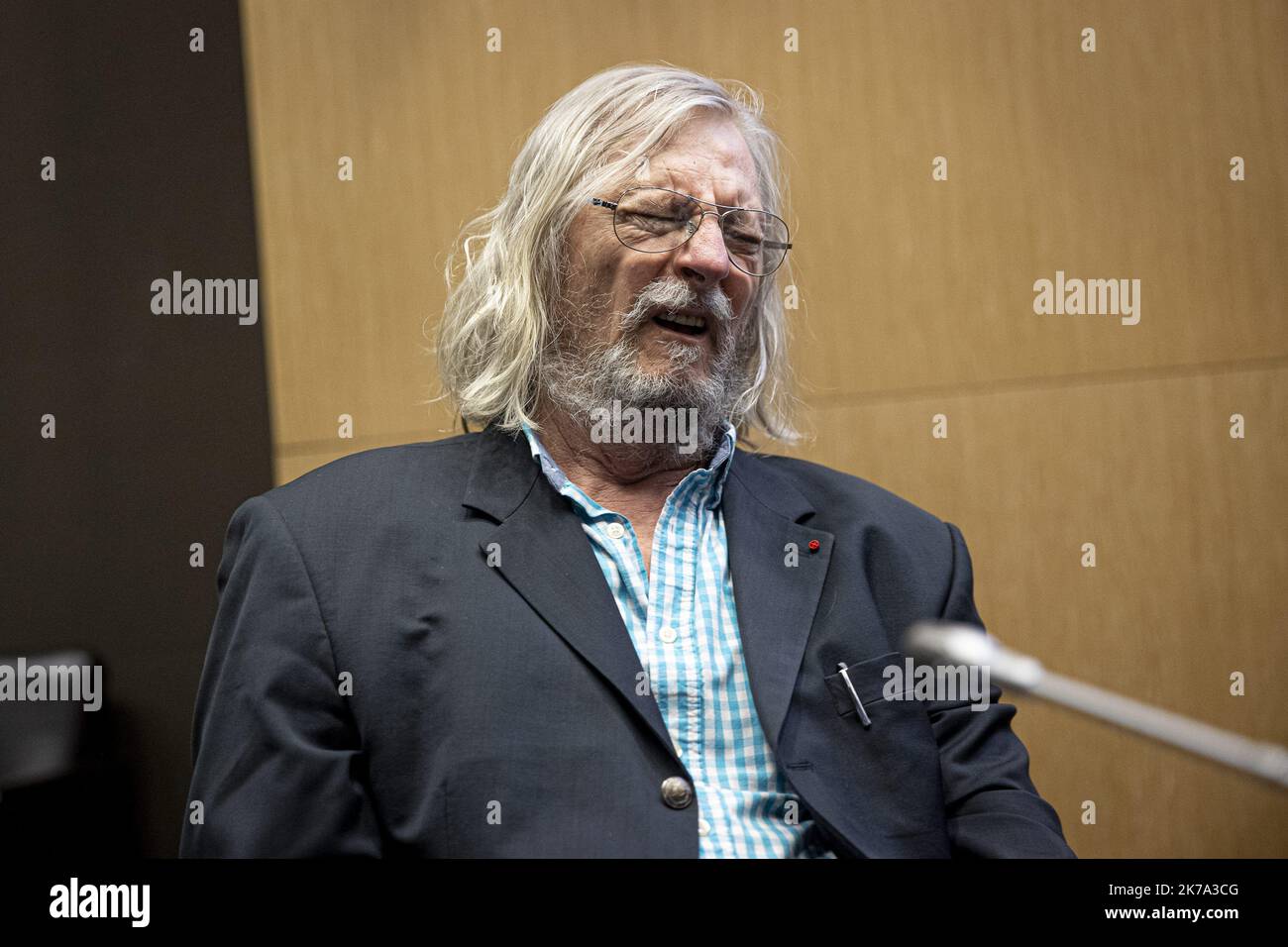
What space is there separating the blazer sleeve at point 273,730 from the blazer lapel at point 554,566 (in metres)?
0.26

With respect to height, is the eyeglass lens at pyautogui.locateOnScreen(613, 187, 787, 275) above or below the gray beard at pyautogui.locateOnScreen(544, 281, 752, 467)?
above

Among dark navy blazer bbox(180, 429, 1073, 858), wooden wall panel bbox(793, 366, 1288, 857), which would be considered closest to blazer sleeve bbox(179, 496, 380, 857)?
dark navy blazer bbox(180, 429, 1073, 858)

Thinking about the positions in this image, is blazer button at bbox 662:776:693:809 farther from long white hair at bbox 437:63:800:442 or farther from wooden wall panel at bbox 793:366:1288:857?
wooden wall panel at bbox 793:366:1288:857

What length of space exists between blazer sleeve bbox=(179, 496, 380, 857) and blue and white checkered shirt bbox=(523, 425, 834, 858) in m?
0.38

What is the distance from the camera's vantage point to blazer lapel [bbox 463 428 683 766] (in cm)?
143

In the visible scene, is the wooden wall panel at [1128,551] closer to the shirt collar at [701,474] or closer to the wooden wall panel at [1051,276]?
the wooden wall panel at [1051,276]

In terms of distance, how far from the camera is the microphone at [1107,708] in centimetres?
61

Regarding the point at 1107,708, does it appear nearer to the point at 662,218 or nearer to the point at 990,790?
the point at 990,790

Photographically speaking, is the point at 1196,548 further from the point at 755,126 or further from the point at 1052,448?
the point at 755,126

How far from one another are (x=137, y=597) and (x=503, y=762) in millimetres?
965

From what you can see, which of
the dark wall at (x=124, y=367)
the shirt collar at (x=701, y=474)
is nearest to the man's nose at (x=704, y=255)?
the shirt collar at (x=701, y=474)

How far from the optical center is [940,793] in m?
1.56
